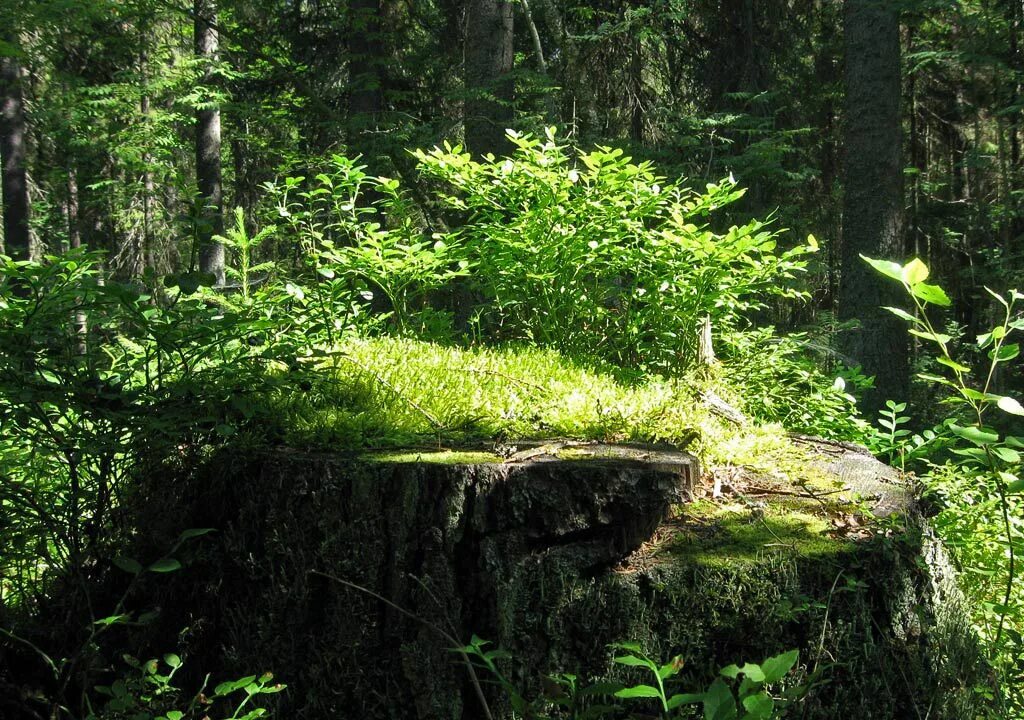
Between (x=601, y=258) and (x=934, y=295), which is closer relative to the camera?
(x=934, y=295)

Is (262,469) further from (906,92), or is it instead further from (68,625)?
(906,92)

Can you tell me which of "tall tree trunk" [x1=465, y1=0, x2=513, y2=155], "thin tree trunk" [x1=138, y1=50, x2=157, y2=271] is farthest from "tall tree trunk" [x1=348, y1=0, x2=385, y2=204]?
"thin tree trunk" [x1=138, y1=50, x2=157, y2=271]

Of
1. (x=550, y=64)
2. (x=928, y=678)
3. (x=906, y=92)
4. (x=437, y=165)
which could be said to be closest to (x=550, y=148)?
(x=437, y=165)

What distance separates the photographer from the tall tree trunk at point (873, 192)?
793 cm

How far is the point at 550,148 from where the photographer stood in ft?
14.0

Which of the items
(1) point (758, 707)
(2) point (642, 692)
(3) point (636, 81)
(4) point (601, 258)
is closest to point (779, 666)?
(1) point (758, 707)

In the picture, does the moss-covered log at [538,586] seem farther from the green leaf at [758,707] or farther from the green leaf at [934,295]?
the green leaf at [934,295]

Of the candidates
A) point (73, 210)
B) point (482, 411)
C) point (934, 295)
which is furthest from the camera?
point (73, 210)

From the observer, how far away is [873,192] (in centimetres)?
816

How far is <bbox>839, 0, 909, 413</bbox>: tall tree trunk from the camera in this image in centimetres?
793

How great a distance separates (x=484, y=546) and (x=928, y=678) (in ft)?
4.91

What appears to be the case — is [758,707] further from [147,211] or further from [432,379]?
[147,211]

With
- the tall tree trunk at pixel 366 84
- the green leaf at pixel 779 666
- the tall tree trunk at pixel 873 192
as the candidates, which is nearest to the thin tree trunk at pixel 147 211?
the tall tree trunk at pixel 366 84

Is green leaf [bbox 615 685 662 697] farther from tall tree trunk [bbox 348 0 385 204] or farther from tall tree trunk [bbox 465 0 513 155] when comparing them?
tall tree trunk [bbox 465 0 513 155]
